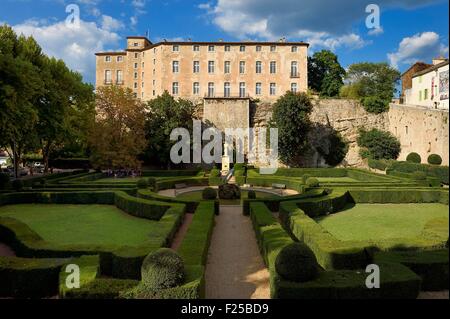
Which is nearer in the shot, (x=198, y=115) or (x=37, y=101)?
(x=37, y=101)

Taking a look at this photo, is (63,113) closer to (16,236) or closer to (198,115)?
(198,115)

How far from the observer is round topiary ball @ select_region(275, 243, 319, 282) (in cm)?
727

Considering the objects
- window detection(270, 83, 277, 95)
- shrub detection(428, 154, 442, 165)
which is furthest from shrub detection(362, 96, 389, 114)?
shrub detection(428, 154, 442, 165)

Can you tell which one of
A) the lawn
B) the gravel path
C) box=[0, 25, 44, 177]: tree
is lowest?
the gravel path

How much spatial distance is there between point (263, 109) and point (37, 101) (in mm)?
25470

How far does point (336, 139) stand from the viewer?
144 feet

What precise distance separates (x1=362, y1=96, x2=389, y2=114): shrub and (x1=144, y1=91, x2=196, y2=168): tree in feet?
70.3

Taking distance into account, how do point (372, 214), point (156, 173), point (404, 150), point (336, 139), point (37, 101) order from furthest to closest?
1. point (336, 139)
2. point (404, 150)
3. point (156, 173)
4. point (37, 101)
5. point (372, 214)

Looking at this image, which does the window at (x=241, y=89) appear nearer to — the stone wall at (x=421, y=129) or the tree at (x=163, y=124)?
the tree at (x=163, y=124)

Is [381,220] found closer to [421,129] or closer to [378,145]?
[421,129]

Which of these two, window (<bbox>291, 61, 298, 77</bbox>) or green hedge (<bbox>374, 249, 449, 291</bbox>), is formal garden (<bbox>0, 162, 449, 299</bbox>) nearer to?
green hedge (<bbox>374, 249, 449, 291</bbox>)

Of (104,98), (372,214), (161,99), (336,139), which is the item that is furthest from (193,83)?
(372,214)

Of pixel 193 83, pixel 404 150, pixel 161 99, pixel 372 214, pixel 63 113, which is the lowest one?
pixel 372 214

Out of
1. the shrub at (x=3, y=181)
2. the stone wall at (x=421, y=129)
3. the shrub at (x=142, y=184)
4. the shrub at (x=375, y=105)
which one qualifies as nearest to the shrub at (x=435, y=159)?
the stone wall at (x=421, y=129)
